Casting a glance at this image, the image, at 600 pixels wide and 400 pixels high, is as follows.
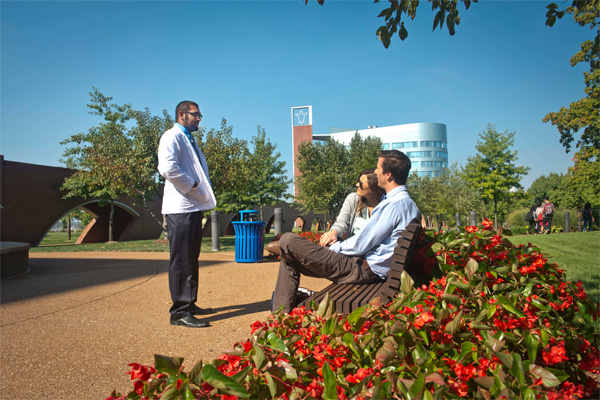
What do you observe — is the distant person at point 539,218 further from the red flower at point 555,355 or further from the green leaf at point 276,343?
the green leaf at point 276,343

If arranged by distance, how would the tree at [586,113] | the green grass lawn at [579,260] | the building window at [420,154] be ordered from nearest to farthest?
the green grass lawn at [579,260]
the tree at [586,113]
the building window at [420,154]

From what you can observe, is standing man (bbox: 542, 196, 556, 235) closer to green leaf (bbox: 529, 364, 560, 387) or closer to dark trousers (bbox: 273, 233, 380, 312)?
dark trousers (bbox: 273, 233, 380, 312)

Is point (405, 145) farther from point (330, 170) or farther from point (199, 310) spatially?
point (199, 310)

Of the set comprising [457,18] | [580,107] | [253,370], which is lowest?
[253,370]

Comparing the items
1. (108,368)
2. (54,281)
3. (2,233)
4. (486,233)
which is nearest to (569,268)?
(486,233)

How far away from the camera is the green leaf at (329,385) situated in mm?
1270

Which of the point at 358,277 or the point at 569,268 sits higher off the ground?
the point at 358,277

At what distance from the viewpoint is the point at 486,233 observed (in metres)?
2.96

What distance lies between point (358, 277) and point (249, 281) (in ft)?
11.6

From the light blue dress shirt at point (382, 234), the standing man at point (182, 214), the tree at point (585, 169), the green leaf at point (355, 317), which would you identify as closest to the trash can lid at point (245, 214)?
the standing man at point (182, 214)

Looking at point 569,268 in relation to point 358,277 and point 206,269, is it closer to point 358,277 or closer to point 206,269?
point 358,277

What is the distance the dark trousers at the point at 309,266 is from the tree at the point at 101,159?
15685mm

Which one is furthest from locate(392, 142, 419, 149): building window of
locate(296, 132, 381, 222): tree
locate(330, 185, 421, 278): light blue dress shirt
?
locate(330, 185, 421, 278): light blue dress shirt

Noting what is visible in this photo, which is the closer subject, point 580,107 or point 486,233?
point 486,233
